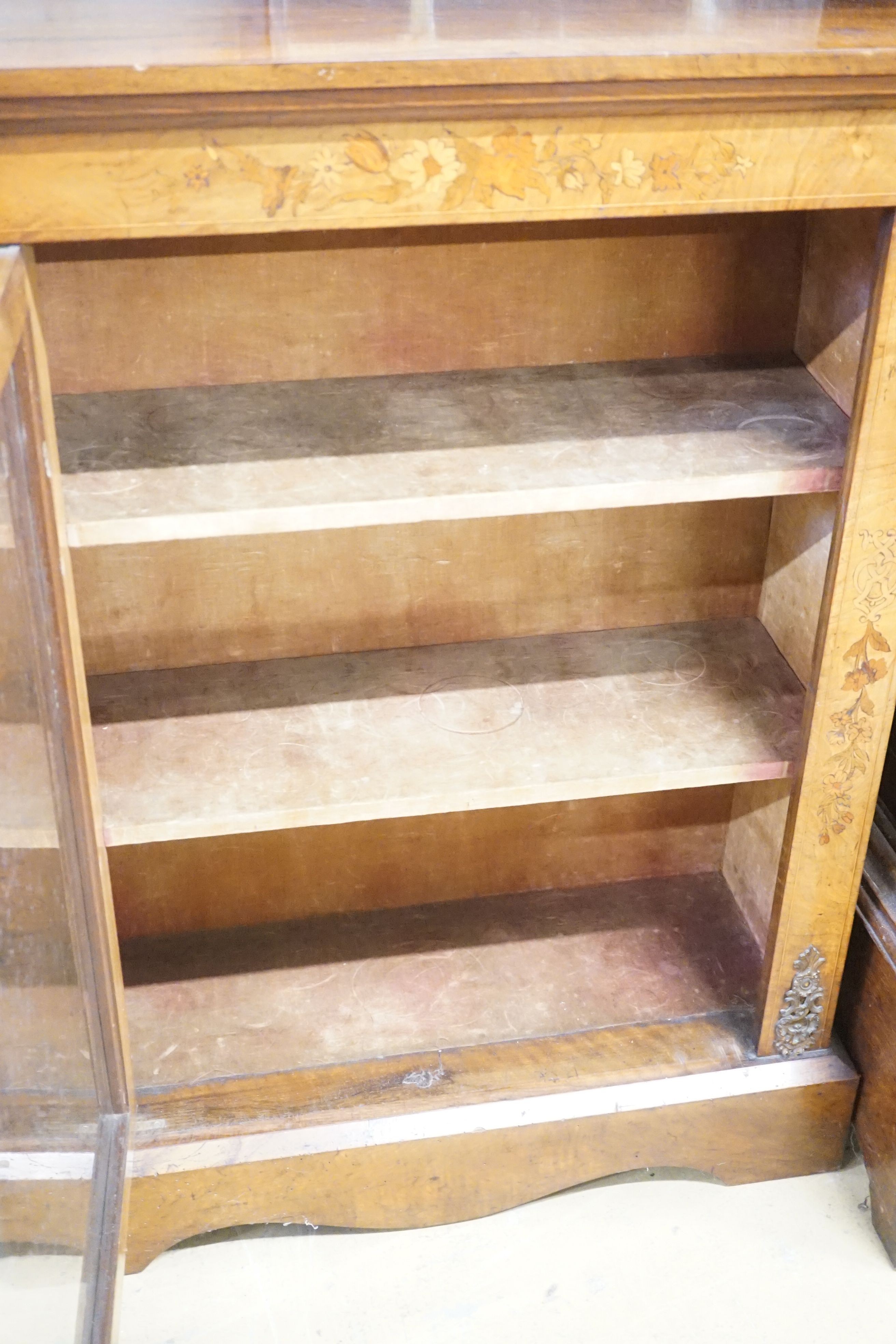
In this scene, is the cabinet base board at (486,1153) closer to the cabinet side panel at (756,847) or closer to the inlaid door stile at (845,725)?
the inlaid door stile at (845,725)

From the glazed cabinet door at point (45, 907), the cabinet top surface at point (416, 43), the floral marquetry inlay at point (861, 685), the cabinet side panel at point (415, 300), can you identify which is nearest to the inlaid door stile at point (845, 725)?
the floral marquetry inlay at point (861, 685)

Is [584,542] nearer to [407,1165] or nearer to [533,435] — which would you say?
[533,435]

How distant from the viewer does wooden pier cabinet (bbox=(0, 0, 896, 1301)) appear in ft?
4.25

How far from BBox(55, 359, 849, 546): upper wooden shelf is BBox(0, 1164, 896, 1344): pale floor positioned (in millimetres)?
1093

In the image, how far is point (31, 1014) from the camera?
132cm

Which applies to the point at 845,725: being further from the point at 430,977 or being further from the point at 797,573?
the point at 430,977

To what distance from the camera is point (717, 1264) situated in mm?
1948

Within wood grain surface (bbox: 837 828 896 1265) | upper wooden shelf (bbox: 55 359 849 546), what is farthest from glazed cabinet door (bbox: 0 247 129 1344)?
wood grain surface (bbox: 837 828 896 1265)

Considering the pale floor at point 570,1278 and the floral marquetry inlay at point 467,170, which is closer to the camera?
the floral marquetry inlay at point 467,170

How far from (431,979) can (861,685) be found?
33.2 inches

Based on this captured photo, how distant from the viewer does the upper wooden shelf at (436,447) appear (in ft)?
5.05

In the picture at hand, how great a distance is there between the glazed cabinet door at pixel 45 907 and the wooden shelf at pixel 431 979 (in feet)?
1.12

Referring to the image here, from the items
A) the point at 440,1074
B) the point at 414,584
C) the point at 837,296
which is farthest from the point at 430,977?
the point at 837,296

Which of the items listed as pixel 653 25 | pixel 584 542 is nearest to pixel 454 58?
pixel 653 25
